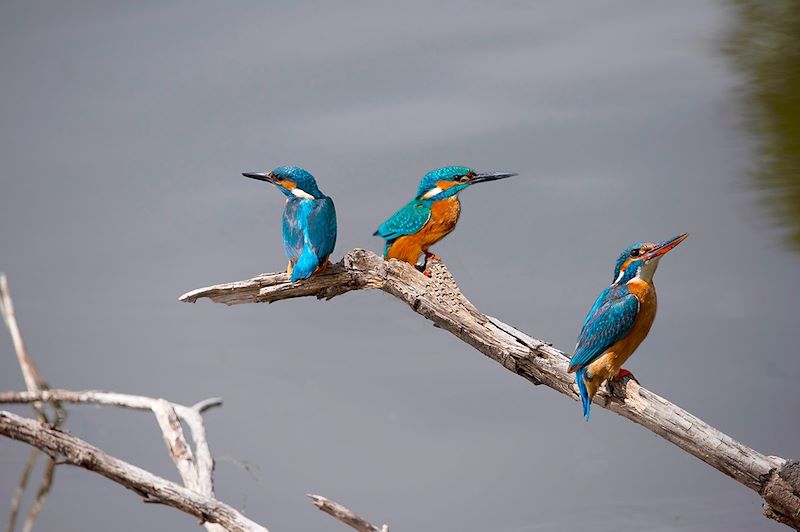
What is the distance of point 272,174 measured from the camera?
9.68 feet

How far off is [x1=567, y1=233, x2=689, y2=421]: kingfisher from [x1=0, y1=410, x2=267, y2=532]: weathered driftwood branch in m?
1.07

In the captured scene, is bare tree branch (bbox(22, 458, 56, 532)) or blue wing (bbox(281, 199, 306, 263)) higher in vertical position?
blue wing (bbox(281, 199, 306, 263))

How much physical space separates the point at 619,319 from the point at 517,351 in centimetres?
38

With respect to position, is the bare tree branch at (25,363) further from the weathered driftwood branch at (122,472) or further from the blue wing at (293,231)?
the blue wing at (293,231)

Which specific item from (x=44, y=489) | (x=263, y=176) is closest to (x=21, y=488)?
(x=44, y=489)

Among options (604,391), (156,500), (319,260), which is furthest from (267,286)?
(604,391)

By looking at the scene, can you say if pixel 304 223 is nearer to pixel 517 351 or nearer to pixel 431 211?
pixel 431 211

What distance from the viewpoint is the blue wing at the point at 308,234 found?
281 centimetres

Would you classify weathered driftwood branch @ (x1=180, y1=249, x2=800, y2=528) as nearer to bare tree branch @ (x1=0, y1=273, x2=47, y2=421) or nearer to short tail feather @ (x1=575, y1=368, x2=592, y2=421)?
short tail feather @ (x1=575, y1=368, x2=592, y2=421)

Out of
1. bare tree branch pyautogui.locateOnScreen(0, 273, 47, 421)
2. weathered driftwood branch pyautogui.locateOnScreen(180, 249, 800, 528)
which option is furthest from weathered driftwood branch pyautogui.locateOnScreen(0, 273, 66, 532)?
weathered driftwood branch pyautogui.locateOnScreen(180, 249, 800, 528)

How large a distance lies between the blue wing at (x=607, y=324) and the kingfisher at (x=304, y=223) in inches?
30.9

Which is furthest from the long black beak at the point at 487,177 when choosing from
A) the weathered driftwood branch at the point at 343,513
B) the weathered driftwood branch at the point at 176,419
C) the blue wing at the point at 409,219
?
the weathered driftwood branch at the point at 176,419

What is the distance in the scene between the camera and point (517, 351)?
9.11 ft

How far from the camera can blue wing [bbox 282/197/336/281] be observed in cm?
281
